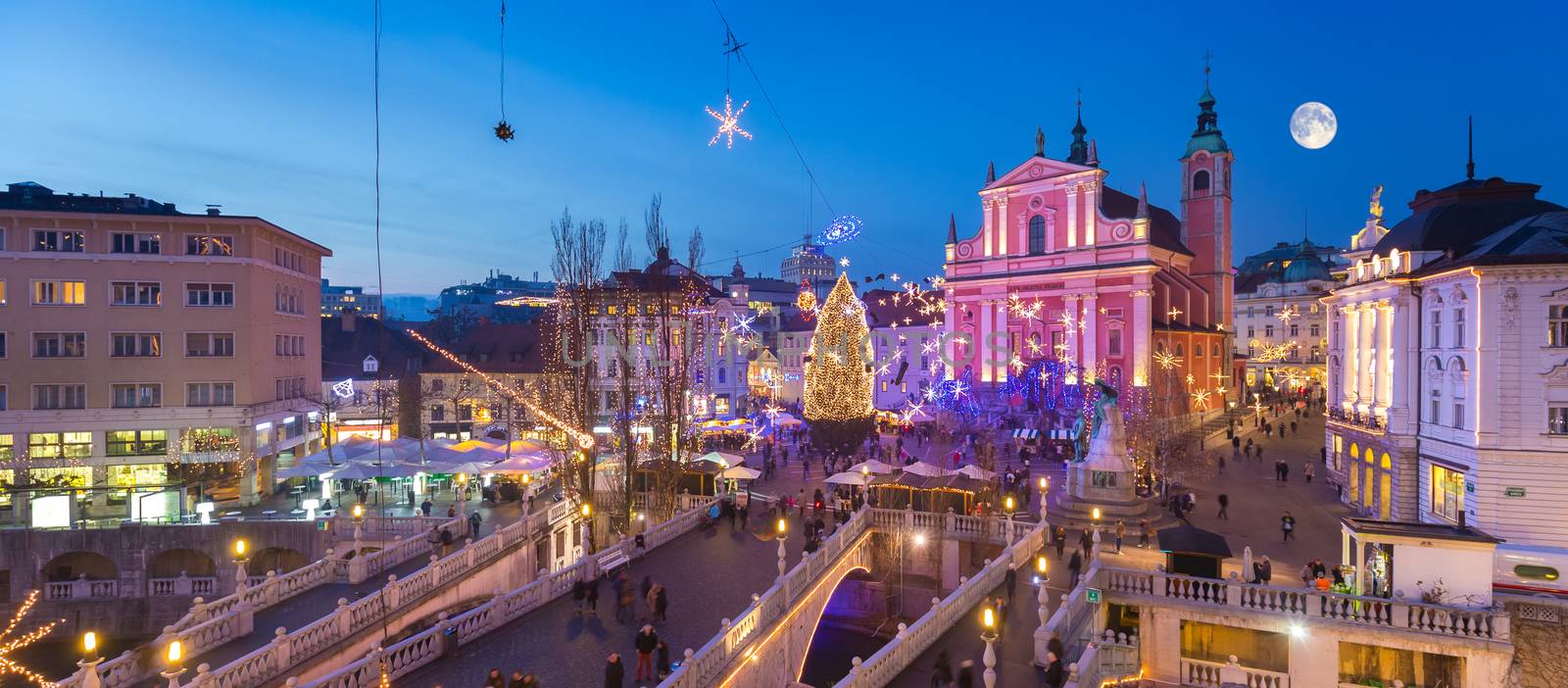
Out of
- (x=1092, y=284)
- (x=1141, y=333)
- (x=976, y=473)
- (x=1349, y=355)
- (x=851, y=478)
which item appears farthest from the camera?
(x=1092, y=284)

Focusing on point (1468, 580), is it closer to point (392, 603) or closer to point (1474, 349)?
point (1474, 349)

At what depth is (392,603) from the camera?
55.5ft

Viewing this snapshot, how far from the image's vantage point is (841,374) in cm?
3828

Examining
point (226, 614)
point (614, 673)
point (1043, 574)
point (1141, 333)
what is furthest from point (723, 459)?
point (1141, 333)

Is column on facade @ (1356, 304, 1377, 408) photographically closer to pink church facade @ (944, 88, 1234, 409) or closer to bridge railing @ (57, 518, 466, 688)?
pink church facade @ (944, 88, 1234, 409)

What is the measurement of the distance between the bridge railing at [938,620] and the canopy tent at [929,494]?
2966 millimetres

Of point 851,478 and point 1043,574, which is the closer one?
point 1043,574

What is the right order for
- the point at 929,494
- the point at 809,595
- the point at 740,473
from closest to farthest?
the point at 809,595
the point at 929,494
the point at 740,473

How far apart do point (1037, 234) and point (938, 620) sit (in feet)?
142

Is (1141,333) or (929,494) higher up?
(1141,333)

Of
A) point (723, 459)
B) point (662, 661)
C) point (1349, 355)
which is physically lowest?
point (662, 661)

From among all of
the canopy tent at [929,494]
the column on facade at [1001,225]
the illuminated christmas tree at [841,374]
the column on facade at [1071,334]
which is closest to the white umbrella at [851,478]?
the canopy tent at [929,494]

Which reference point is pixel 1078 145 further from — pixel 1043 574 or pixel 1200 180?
pixel 1043 574

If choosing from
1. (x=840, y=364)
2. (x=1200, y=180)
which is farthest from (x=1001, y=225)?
(x=840, y=364)
